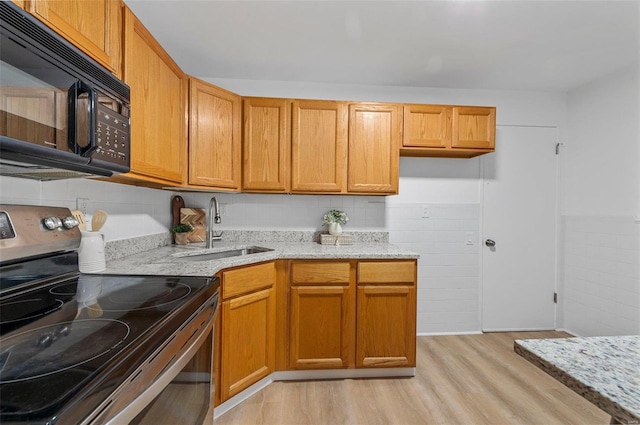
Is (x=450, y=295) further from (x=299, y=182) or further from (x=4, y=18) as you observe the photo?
(x=4, y=18)

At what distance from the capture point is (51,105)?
34.4 inches

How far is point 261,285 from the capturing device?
6.51ft

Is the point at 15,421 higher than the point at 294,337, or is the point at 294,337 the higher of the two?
the point at 15,421

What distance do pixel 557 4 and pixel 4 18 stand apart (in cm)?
244

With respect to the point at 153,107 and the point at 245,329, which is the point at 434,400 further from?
the point at 153,107

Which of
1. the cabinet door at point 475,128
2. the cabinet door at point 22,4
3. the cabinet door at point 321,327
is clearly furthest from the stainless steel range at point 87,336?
the cabinet door at point 475,128

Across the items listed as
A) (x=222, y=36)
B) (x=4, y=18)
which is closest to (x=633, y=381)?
(x=4, y=18)

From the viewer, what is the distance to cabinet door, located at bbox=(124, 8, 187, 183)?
142 centimetres

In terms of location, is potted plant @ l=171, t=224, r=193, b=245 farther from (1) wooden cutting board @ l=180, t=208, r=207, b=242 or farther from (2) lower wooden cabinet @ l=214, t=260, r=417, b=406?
(2) lower wooden cabinet @ l=214, t=260, r=417, b=406

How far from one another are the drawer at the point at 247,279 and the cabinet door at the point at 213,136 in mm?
697

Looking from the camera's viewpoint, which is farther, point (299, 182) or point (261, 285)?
point (299, 182)

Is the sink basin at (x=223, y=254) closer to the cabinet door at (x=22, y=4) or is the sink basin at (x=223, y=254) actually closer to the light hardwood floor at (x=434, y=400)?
the light hardwood floor at (x=434, y=400)

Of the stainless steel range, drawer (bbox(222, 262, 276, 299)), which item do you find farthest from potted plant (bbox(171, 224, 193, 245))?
the stainless steel range

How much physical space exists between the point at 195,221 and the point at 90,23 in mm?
1640
